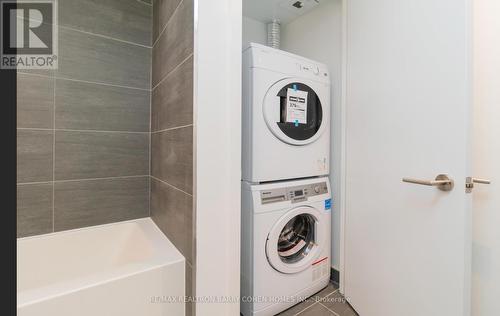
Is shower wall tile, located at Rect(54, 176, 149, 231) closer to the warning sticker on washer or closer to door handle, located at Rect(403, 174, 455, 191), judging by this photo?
the warning sticker on washer

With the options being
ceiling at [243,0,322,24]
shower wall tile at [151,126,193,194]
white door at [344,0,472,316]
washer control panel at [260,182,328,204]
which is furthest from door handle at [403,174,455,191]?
ceiling at [243,0,322,24]

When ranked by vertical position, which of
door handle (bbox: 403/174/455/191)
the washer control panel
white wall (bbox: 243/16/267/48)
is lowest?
the washer control panel

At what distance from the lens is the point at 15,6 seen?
1186 millimetres

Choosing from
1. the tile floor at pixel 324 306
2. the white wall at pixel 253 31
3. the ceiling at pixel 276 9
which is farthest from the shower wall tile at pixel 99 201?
the ceiling at pixel 276 9

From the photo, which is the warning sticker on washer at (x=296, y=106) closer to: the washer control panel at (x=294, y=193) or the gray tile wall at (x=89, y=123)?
the washer control panel at (x=294, y=193)

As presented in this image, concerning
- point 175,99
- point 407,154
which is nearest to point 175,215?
point 175,99

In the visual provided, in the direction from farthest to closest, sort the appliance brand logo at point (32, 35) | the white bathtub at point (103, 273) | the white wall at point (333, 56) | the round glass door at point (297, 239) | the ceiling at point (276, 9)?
the ceiling at point (276, 9)
the white wall at point (333, 56)
the round glass door at point (297, 239)
the appliance brand logo at point (32, 35)
the white bathtub at point (103, 273)

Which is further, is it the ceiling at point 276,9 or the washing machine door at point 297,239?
the ceiling at point 276,9

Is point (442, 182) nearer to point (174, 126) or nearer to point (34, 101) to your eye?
point (174, 126)

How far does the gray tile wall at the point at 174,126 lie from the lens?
98 centimetres

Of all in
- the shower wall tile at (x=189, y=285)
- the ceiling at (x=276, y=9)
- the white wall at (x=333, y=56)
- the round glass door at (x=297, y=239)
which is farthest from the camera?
the ceiling at (x=276, y=9)

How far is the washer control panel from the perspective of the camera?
1.34m

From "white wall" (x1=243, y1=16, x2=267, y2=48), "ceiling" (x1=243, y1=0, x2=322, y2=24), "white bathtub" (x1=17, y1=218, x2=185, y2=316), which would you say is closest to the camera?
"white bathtub" (x1=17, y1=218, x2=185, y2=316)

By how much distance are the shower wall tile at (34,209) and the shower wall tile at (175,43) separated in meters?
0.93
